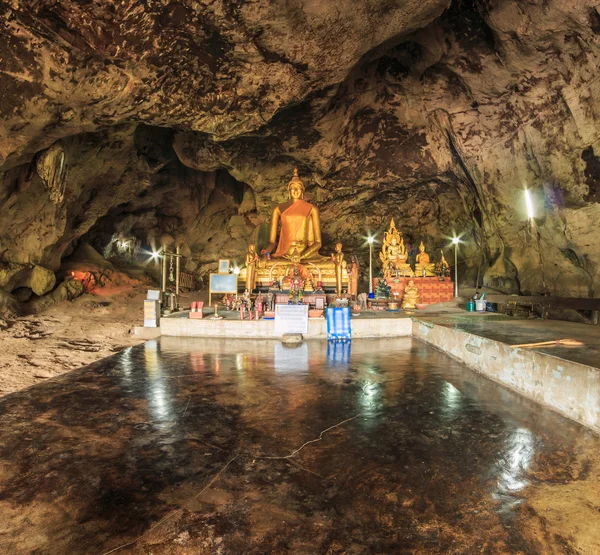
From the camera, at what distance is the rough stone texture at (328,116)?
6590mm

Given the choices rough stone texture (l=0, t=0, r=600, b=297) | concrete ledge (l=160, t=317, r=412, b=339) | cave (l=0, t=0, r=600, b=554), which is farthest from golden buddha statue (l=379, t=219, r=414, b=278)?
concrete ledge (l=160, t=317, r=412, b=339)

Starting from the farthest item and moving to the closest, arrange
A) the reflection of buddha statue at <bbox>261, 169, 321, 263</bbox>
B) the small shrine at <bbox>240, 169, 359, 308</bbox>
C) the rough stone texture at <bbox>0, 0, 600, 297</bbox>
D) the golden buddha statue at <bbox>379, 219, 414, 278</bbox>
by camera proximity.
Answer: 1. the reflection of buddha statue at <bbox>261, 169, 321, 263</bbox>
2. the golden buddha statue at <bbox>379, 219, 414, 278</bbox>
3. the small shrine at <bbox>240, 169, 359, 308</bbox>
4. the rough stone texture at <bbox>0, 0, 600, 297</bbox>

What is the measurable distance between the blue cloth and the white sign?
43cm

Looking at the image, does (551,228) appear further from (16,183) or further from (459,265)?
(16,183)

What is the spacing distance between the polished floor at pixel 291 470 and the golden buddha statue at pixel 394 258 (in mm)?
7462

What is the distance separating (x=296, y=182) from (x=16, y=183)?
6973 millimetres

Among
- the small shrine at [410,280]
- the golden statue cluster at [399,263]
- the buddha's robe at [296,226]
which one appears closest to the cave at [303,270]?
the small shrine at [410,280]

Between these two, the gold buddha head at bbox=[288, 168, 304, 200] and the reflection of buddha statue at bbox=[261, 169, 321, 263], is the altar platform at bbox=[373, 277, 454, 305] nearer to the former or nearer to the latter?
the reflection of buddha statue at bbox=[261, 169, 321, 263]

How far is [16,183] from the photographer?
817 centimetres

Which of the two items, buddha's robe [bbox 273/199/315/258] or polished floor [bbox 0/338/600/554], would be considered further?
buddha's robe [bbox 273/199/315/258]

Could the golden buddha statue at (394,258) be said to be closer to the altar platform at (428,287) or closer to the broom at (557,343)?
the altar platform at (428,287)

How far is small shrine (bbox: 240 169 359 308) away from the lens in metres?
8.96

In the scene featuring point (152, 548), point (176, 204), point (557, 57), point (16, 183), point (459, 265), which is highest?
point (557, 57)


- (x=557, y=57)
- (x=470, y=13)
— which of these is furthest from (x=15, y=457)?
(x=470, y=13)
